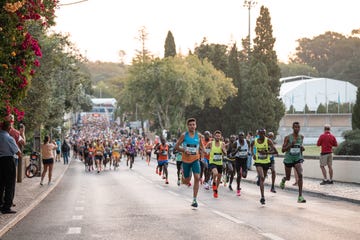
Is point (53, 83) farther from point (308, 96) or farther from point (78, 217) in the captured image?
point (308, 96)

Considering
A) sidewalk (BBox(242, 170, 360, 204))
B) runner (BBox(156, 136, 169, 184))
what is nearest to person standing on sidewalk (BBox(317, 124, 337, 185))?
sidewalk (BBox(242, 170, 360, 204))

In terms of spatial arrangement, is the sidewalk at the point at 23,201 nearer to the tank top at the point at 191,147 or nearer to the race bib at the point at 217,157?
the tank top at the point at 191,147

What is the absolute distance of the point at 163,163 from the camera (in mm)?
28375

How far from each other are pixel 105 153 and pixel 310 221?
31.4m

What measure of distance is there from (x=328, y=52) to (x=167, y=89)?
339 ft

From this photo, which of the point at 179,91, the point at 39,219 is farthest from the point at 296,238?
the point at 179,91

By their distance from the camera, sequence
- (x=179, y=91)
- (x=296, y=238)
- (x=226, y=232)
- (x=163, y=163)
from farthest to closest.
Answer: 1. (x=179, y=91)
2. (x=163, y=163)
3. (x=226, y=232)
4. (x=296, y=238)

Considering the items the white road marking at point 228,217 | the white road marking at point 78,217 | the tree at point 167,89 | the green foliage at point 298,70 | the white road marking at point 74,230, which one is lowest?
the white road marking at point 78,217

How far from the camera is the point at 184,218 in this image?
13.3m

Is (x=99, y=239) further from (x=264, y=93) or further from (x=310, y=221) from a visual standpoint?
(x=264, y=93)

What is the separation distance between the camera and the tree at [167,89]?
6931 cm

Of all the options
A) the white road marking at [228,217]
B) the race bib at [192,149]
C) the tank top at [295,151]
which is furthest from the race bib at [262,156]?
the white road marking at [228,217]

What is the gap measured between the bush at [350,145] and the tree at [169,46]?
6107 cm

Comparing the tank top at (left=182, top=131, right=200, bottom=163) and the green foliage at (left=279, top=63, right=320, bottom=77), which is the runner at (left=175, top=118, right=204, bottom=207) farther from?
the green foliage at (left=279, top=63, right=320, bottom=77)
